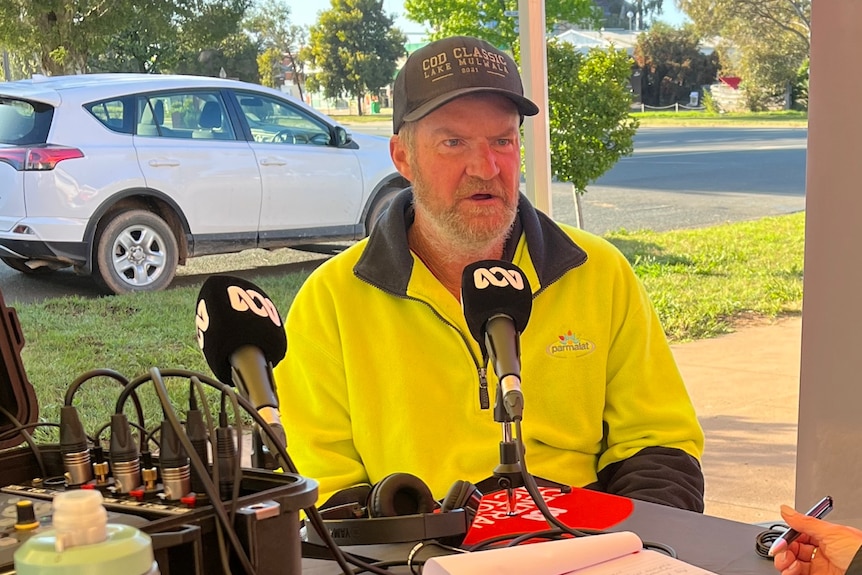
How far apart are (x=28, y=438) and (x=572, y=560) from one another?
2.23 ft

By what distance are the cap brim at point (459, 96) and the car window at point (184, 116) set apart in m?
2.10

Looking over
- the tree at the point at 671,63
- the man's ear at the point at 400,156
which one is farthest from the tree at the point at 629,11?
the man's ear at the point at 400,156

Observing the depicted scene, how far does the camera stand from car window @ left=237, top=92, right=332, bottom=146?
4.28 meters

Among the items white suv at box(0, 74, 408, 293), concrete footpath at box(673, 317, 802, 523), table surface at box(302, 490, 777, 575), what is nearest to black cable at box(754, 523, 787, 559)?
table surface at box(302, 490, 777, 575)

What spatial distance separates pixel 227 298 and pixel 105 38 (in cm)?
295

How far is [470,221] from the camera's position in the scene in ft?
6.81

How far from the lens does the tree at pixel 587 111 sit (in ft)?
15.8

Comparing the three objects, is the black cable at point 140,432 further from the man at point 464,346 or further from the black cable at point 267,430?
the man at point 464,346

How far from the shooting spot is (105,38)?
381cm

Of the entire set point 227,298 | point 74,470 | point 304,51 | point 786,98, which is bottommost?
point 74,470

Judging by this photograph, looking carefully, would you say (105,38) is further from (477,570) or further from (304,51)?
(477,570)

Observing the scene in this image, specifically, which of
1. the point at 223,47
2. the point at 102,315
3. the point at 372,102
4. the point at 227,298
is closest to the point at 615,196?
the point at 372,102

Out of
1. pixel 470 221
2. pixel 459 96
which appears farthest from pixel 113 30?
pixel 470 221

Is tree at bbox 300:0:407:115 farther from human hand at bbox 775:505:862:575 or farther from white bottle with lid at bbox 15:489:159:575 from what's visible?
white bottle with lid at bbox 15:489:159:575
